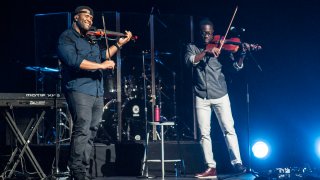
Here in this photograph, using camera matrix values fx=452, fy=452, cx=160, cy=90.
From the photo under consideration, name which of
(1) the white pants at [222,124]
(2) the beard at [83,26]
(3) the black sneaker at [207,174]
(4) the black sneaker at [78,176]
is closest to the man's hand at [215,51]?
(1) the white pants at [222,124]

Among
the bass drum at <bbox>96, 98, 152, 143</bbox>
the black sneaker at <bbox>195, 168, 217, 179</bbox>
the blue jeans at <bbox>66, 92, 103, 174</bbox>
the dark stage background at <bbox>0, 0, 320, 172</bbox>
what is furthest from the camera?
the bass drum at <bbox>96, 98, 152, 143</bbox>

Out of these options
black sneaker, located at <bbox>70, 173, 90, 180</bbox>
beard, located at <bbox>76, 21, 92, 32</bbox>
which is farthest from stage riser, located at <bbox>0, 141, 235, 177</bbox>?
beard, located at <bbox>76, 21, 92, 32</bbox>

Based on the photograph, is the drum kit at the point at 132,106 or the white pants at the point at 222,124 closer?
the white pants at the point at 222,124

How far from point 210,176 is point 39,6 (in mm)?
4547

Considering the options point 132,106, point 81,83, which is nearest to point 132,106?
point 132,106

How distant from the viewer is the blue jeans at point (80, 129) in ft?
15.0

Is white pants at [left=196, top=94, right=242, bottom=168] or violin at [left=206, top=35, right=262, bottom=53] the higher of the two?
violin at [left=206, top=35, right=262, bottom=53]

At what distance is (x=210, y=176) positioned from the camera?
5.77 metres

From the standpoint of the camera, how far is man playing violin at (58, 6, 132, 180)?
181 inches

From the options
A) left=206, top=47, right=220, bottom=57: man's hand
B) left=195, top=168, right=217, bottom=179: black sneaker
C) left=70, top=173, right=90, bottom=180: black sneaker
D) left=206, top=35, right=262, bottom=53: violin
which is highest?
left=206, top=35, right=262, bottom=53: violin

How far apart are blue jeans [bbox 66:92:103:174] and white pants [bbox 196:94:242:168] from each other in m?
1.62

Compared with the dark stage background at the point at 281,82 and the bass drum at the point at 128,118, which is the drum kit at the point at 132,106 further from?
the dark stage background at the point at 281,82

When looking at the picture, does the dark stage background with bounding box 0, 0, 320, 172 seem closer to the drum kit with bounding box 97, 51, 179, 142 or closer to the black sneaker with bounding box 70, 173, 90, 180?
the drum kit with bounding box 97, 51, 179, 142

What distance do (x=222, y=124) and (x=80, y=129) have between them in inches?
81.0
